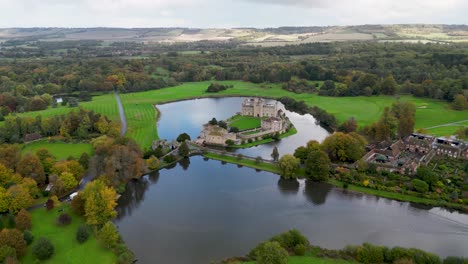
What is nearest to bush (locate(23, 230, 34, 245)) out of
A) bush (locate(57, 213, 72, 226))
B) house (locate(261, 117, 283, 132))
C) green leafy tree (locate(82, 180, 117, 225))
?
bush (locate(57, 213, 72, 226))

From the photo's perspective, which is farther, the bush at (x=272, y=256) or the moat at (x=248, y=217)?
the moat at (x=248, y=217)

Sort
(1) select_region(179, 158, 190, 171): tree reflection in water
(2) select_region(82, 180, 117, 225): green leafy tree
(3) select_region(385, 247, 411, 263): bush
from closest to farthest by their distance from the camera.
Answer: (3) select_region(385, 247, 411, 263): bush < (2) select_region(82, 180, 117, 225): green leafy tree < (1) select_region(179, 158, 190, 171): tree reflection in water

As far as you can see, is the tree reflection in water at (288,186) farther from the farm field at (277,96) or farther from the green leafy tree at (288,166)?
the farm field at (277,96)

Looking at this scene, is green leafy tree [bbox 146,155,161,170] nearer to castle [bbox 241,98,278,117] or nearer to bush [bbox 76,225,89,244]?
bush [bbox 76,225,89,244]

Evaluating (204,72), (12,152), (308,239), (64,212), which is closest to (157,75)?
(204,72)

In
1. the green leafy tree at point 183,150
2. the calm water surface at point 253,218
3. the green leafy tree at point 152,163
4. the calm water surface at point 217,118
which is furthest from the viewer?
the calm water surface at point 217,118

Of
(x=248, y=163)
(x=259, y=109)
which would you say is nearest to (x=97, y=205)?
(x=248, y=163)

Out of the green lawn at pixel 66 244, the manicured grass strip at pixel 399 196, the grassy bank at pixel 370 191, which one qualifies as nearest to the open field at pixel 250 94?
the grassy bank at pixel 370 191
